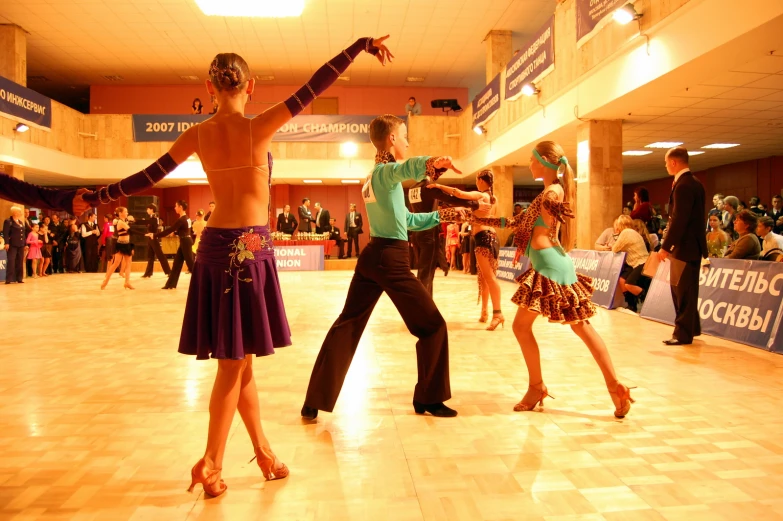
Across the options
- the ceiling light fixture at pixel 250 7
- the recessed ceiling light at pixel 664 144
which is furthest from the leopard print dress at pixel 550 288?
the recessed ceiling light at pixel 664 144

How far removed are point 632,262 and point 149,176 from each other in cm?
738

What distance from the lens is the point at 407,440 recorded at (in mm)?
3143

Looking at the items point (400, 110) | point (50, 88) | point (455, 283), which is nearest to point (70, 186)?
point (50, 88)

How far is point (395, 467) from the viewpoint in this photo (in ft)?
9.06

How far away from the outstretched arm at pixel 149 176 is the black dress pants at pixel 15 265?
14613mm

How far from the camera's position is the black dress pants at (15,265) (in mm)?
14852

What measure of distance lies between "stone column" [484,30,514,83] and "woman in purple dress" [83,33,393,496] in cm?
1669

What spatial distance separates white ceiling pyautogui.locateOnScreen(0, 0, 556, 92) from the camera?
16.0 meters

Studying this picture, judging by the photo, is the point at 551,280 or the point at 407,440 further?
the point at 551,280

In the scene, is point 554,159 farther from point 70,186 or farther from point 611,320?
point 70,186

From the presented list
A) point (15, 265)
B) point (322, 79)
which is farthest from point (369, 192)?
point (15, 265)

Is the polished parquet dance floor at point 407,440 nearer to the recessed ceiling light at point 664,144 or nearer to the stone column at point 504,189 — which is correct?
the recessed ceiling light at point 664,144

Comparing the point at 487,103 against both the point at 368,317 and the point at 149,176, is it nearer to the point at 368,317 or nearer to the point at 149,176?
the point at 368,317

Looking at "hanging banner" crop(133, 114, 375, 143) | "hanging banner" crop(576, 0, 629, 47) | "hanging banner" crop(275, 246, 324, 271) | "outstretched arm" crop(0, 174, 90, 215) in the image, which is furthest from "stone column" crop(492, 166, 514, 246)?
"outstretched arm" crop(0, 174, 90, 215)
